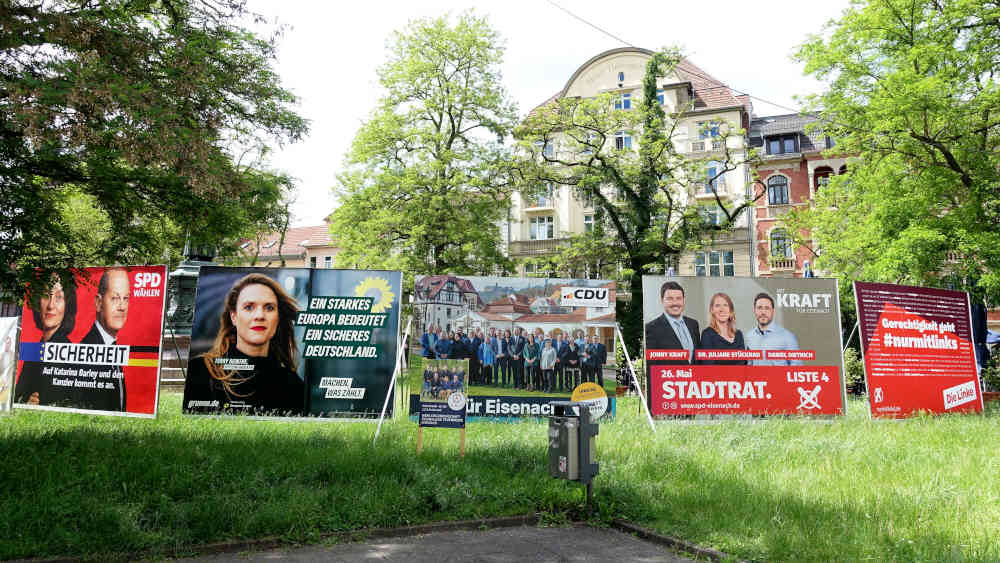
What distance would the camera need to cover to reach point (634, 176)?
30641 mm

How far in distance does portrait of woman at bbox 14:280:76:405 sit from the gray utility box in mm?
9118

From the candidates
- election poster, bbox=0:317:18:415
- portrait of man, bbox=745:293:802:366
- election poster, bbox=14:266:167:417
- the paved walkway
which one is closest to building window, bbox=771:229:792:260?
portrait of man, bbox=745:293:802:366

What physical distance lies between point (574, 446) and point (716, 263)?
135 ft

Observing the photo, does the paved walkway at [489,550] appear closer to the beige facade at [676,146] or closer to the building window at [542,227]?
the beige facade at [676,146]

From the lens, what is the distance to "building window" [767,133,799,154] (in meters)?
48.8

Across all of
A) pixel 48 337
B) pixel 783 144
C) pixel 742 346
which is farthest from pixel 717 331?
pixel 783 144

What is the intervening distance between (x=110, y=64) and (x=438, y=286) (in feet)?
18.1

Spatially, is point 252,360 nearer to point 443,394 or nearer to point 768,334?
point 443,394

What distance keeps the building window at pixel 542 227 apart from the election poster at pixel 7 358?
1506 inches

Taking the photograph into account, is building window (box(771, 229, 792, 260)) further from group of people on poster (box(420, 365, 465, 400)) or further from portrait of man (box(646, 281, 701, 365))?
group of people on poster (box(420, 365, 465, 400))

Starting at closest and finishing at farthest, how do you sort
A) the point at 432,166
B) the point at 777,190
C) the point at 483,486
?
the point at 483,486
the point at 432,166
the point at 777,190

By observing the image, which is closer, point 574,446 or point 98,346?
point 574,446

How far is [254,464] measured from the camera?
7652 millimetres

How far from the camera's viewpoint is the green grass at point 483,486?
18.4ft
